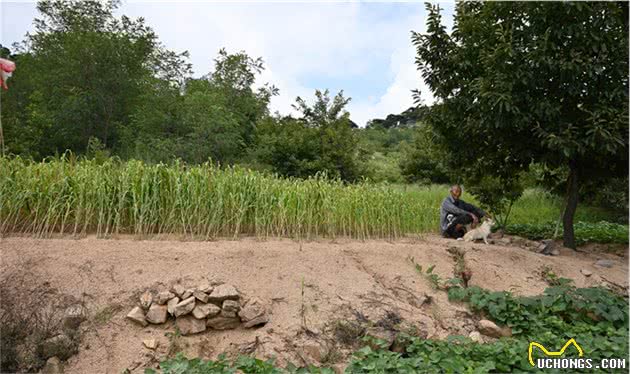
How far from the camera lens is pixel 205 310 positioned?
11.3ft

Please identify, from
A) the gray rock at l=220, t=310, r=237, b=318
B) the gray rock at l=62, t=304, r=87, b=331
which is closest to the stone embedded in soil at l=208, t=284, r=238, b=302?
the gray rock at l=220, t=310, r=237, b=318

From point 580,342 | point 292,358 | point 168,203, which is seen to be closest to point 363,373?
point 292,358

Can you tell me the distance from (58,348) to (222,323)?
1152mm

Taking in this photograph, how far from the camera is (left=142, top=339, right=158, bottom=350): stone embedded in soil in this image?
3.21 metres

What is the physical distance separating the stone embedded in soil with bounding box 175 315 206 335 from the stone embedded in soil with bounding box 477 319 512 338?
8.01 ft

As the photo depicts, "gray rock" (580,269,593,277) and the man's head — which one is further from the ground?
the man's head

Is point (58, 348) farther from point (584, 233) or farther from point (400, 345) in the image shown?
point (584, 233)

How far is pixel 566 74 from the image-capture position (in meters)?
4.99

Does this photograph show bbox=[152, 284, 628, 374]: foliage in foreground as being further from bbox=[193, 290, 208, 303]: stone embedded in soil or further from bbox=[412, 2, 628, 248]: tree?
bbox=[412, 2, 628, 248]: tree

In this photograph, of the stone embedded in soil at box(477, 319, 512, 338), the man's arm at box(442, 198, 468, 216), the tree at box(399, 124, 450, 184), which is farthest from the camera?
the tree at box(399, 124, 450, 184)

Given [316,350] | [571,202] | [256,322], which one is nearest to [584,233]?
[571,202]

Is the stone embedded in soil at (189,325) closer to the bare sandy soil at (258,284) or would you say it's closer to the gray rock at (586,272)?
the bare sandy soil at (258,284)

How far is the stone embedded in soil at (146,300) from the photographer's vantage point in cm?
343

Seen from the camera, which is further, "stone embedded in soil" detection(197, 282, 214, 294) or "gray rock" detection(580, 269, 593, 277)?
"gray rock" detection(580, 269, 593, 277)
